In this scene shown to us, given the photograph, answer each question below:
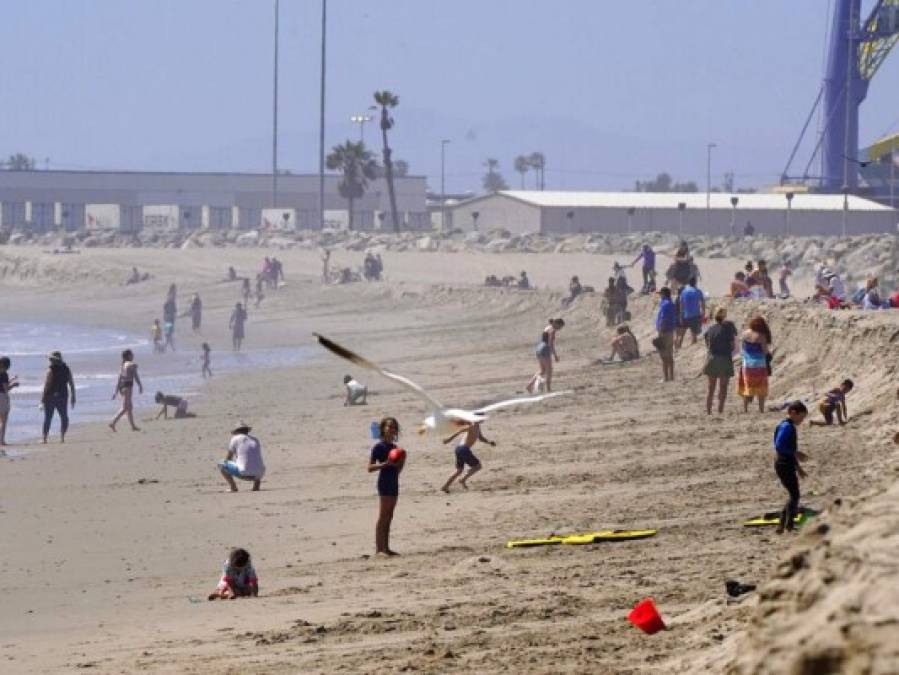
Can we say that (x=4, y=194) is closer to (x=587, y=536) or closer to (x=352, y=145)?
(x=352, y=145)

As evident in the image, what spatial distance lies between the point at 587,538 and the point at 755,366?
23.7ft

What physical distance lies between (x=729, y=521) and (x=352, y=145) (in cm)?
8793

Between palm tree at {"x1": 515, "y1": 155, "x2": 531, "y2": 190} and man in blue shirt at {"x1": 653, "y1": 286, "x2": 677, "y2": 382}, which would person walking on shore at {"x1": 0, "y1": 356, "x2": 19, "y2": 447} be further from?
palm tree at {"x1": 515, "y1": 155, "x2": 531, "y2": 190}

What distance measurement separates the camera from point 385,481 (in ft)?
45.9

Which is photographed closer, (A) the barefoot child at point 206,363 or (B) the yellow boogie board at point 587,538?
(B) the yellow boogie board at point 587,538

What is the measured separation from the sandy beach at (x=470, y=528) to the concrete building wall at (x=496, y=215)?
50.4 metres

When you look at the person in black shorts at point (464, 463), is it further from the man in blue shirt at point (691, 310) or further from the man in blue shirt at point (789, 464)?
the man in blue shirt at point (691, 310)

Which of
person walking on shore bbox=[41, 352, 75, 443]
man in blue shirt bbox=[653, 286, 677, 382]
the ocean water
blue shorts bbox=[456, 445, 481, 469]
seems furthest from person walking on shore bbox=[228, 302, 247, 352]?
blue shorts bbox=[456, 445, 481, 469]

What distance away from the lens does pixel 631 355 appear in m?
28.8

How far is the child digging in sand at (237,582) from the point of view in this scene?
476 inches

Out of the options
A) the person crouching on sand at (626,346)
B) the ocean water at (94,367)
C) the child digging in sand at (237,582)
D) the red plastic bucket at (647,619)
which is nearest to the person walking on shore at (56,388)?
the ocean water at (94,367)

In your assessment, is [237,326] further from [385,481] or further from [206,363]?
[385,481]

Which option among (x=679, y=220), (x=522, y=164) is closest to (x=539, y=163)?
(x=522, y=164)

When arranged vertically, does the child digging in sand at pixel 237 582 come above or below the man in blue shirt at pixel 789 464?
below
